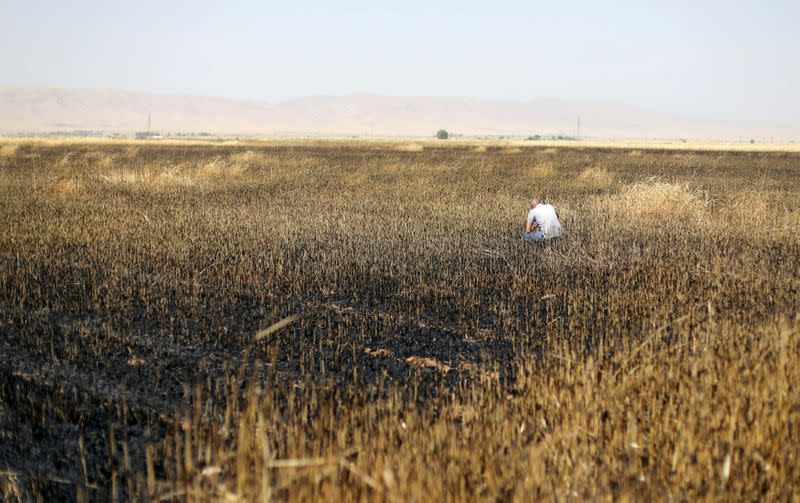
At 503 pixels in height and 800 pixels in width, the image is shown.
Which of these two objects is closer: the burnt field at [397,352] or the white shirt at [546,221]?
the burnt field at [397,352]

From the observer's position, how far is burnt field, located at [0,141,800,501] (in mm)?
3191

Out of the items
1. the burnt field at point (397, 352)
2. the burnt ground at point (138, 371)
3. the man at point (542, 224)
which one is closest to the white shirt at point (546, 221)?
the man at point (542, 224)

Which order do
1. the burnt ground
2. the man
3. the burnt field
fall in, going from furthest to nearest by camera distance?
the man < the burnt ground < the burnt field

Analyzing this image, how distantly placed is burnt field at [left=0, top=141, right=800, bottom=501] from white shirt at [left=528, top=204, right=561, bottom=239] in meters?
0.44

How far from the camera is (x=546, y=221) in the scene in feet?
35.2

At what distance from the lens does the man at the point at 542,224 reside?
10734 millimetres

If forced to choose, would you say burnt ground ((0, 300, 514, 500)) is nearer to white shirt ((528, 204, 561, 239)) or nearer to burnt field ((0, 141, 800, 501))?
burnt field ((0, 141, 800, 501))

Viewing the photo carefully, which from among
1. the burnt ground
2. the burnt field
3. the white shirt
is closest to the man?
the white shirt

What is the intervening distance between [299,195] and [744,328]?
13216mm

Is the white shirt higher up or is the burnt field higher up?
the white shirt

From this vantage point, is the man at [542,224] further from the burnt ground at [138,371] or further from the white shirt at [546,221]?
the burnt ground at [138,371]

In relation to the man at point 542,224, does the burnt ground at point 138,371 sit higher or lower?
lower

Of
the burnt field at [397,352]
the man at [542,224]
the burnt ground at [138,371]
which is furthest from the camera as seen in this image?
the man at [542,224]

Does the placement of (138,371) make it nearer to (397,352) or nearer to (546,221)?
(397,352)
